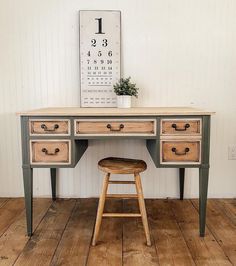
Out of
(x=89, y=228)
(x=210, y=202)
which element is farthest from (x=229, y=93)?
(x=89, y=228)

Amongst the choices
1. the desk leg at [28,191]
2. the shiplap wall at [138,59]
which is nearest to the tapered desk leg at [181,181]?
the shiplap wall at [138,59]

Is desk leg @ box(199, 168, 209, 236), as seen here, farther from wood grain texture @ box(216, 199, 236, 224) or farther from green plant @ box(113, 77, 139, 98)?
green plant @ box(113, 77, 139, 98)

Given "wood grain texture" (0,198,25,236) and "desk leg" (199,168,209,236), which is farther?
"wood grain texture" (0,198,25,236)

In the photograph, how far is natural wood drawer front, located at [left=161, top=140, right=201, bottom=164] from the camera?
67.7 inches

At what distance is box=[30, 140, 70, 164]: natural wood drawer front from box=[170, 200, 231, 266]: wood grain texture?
2.83ft

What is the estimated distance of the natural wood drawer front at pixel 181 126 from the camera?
171cm

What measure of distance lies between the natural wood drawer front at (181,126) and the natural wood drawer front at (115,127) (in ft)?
0.24

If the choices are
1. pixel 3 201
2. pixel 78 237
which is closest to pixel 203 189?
pixel 78 237

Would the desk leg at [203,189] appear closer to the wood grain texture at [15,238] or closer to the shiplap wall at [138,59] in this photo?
the shiplap wall at [138,59]

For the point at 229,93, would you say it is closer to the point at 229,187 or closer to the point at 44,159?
the point at 229,187

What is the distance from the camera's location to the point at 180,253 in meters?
1.58

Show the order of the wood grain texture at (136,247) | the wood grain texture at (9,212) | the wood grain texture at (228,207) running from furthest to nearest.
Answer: the wood grain texture at (228,207), the wood grain texture at (9,212), the wood grain texture at (136,247)

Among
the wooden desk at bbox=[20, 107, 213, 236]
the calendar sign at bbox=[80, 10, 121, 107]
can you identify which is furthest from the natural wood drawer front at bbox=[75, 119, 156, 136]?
the calendar sign at bbox=[80, 10, 121, 107]

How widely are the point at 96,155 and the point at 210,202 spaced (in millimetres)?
985
